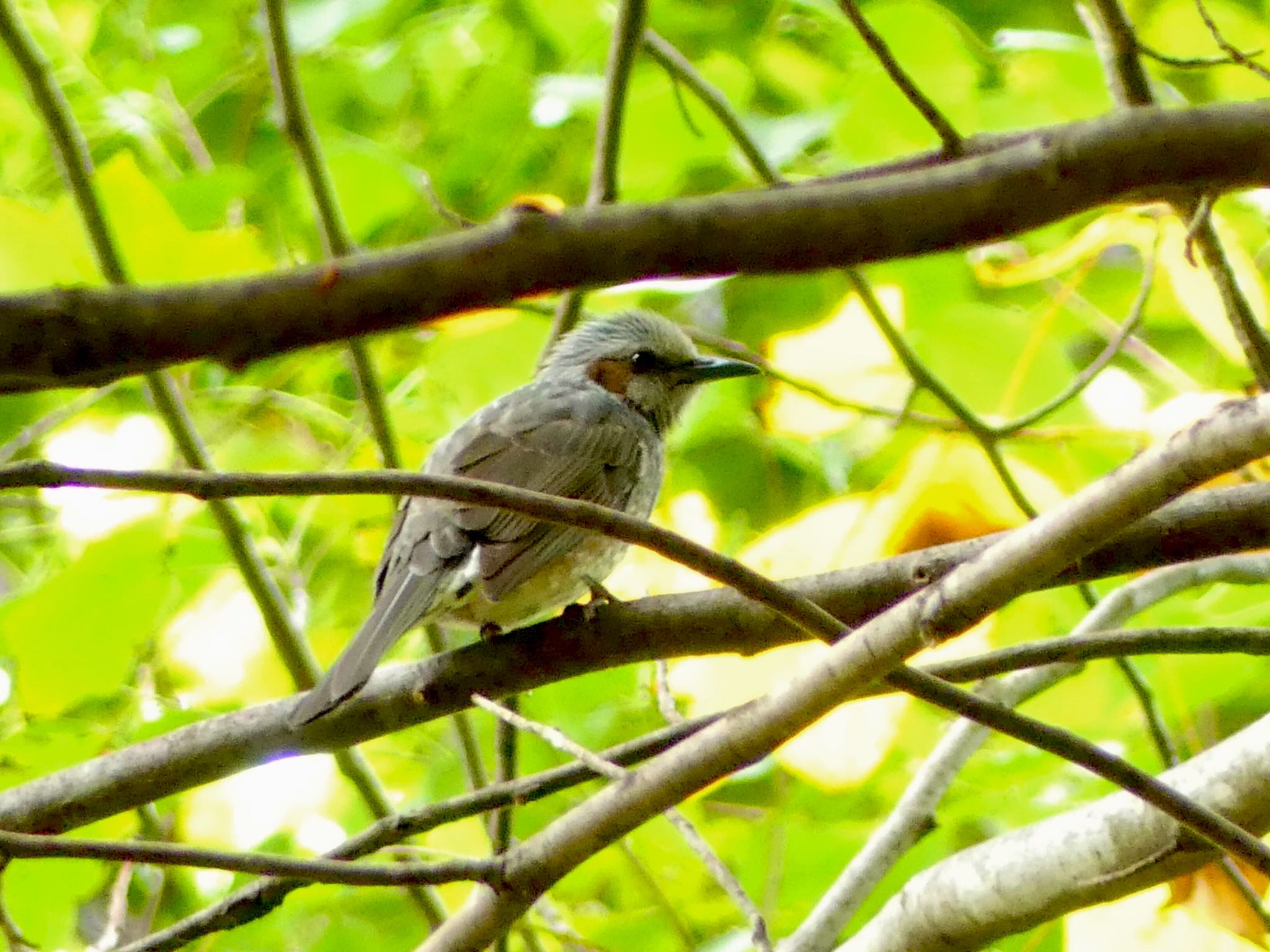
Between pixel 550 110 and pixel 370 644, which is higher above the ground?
pixel 550 110

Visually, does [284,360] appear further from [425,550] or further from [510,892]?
[510,892]

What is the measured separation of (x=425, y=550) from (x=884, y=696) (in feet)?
3.46

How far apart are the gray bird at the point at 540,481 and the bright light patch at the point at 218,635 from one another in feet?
2.11

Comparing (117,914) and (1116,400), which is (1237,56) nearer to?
(1116,400)

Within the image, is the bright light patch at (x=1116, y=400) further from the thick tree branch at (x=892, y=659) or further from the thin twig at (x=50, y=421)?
the thin twig at (x=50, y=421)

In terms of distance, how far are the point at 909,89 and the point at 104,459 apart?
2.45 m

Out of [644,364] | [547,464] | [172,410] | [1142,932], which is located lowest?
[1142,932]

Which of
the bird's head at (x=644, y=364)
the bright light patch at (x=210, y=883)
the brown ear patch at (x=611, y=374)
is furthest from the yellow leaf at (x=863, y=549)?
the bright light patch at (x=210, y=883)

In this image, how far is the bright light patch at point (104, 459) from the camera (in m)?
3.49

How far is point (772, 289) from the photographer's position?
4.66m

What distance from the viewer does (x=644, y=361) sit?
4.39 m

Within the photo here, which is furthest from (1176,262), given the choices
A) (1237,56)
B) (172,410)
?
(172,410)

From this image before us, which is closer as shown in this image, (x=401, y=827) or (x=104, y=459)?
(x=401, y=827)

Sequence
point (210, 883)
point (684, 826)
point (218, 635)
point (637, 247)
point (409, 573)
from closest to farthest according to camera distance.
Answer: point (637, 247), point (684, 826), point (409, 573), point (218, 635), point (210, 883)
